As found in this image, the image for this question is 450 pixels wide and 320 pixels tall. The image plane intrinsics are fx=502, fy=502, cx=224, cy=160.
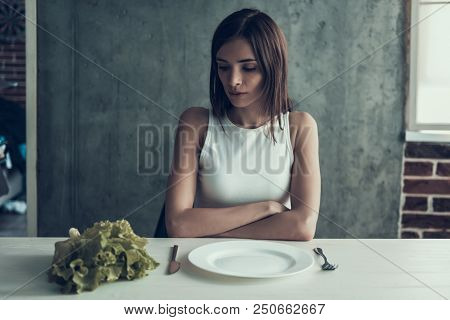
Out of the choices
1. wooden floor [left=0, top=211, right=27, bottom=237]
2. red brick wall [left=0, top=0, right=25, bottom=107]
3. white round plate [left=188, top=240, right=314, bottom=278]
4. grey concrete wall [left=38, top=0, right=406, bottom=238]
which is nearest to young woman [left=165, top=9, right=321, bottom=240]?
white round plate [left=188, top=240, right=314, bottom=278]

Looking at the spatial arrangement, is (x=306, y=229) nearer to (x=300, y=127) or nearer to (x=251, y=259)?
(x=251, y=259)

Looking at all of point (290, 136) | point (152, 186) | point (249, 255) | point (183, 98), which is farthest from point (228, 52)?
point (152, 186)

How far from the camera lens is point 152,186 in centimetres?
202

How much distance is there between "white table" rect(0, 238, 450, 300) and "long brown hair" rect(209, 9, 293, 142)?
1.69 ft

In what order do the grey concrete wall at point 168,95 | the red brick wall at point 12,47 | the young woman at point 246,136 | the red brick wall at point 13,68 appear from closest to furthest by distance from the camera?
the young woman at point 246,136 < the grey concrete wall at point 168,95 < the red brick wall at point 12,47 < the red brick wall at point 13,68

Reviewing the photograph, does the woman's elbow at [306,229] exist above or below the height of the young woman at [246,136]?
below

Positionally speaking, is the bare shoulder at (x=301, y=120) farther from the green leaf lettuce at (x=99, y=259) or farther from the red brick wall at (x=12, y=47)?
the red brick wall at (x=12, y=47)

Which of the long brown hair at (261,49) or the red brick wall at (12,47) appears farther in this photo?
the red brick wall at (12,47)

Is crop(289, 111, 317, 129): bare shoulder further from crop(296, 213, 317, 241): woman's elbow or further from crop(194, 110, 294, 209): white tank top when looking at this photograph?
crop(296, 213, 317, 241): woman's elbow

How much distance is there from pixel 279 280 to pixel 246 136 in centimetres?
64

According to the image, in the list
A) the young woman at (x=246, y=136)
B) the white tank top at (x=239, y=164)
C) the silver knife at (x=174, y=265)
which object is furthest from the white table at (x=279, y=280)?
the white tank top at (x=239, y=164)

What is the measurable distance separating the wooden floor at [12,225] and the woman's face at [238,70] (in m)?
1.89

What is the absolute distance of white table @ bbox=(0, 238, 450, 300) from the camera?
0.61 m

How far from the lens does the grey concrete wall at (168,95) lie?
191 centimetres
